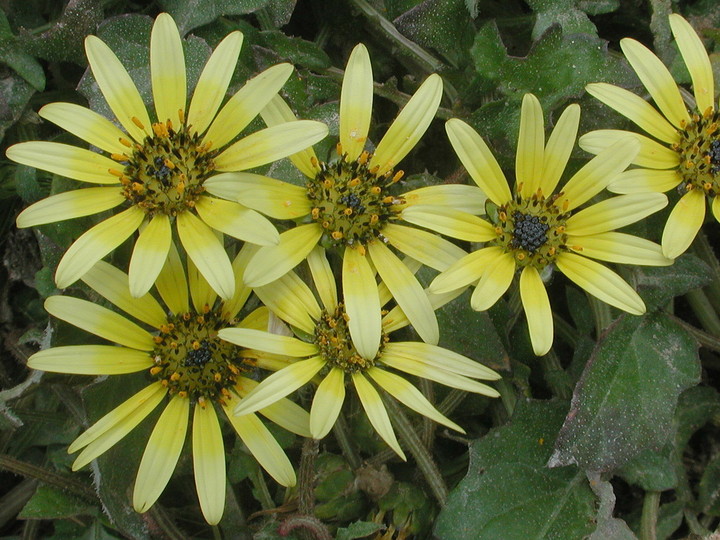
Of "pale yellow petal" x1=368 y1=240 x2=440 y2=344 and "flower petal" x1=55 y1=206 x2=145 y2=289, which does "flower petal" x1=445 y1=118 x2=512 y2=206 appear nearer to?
"pale yellow petal" x1=368 y1=240 x2=440 y2=344

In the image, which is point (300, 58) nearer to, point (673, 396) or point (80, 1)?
point (80, 1)

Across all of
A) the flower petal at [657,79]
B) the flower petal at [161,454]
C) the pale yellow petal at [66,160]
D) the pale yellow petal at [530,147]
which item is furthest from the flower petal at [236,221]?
the flower petal at [657,79]

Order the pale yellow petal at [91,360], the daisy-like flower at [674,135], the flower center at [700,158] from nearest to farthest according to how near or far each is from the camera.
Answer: the pale yellow petal at [91,360], the daisy-like flower at [674,135], the flower center at [700,158]

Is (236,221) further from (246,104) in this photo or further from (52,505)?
(52,505)

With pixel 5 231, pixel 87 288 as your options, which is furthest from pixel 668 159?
pixel 5 231

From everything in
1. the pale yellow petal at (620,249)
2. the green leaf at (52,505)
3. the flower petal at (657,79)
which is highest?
the flower petal at (657,79)

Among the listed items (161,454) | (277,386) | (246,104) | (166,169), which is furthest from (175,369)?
(246,104)

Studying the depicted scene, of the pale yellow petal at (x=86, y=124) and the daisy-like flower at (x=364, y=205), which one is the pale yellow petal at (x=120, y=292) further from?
the daisy-like flower at (x=364, y=205)
